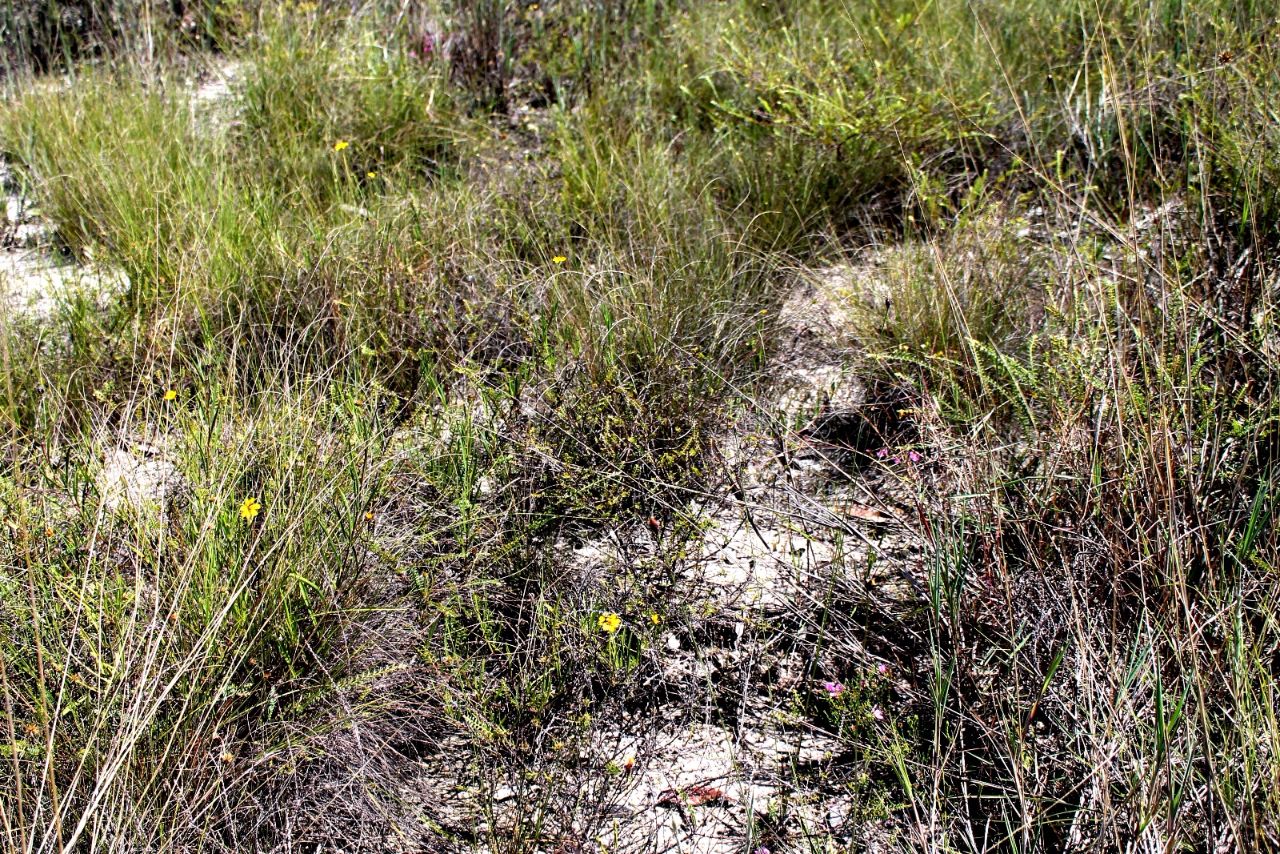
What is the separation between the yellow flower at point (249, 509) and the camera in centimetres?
213

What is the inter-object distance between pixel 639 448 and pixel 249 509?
952mm

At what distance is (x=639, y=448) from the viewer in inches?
101

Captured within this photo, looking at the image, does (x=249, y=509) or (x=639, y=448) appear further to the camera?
(x=639, y=448)

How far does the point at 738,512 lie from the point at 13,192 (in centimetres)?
336

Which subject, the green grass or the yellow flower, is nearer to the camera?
the green grass

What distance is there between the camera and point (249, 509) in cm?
214

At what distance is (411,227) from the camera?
10.8ft

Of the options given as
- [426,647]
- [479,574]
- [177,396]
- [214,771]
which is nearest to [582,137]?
[177,396]

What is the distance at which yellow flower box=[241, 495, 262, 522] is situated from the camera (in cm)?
213

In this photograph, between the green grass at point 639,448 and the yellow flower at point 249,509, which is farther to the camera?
the yellow flower at point 249,509

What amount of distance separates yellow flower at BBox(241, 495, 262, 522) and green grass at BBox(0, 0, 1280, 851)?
0.12ft

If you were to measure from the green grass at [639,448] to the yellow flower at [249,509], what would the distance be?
37mm

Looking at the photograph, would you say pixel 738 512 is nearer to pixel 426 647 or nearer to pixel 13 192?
pixel 426 647

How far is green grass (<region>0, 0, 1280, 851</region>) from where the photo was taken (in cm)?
186
